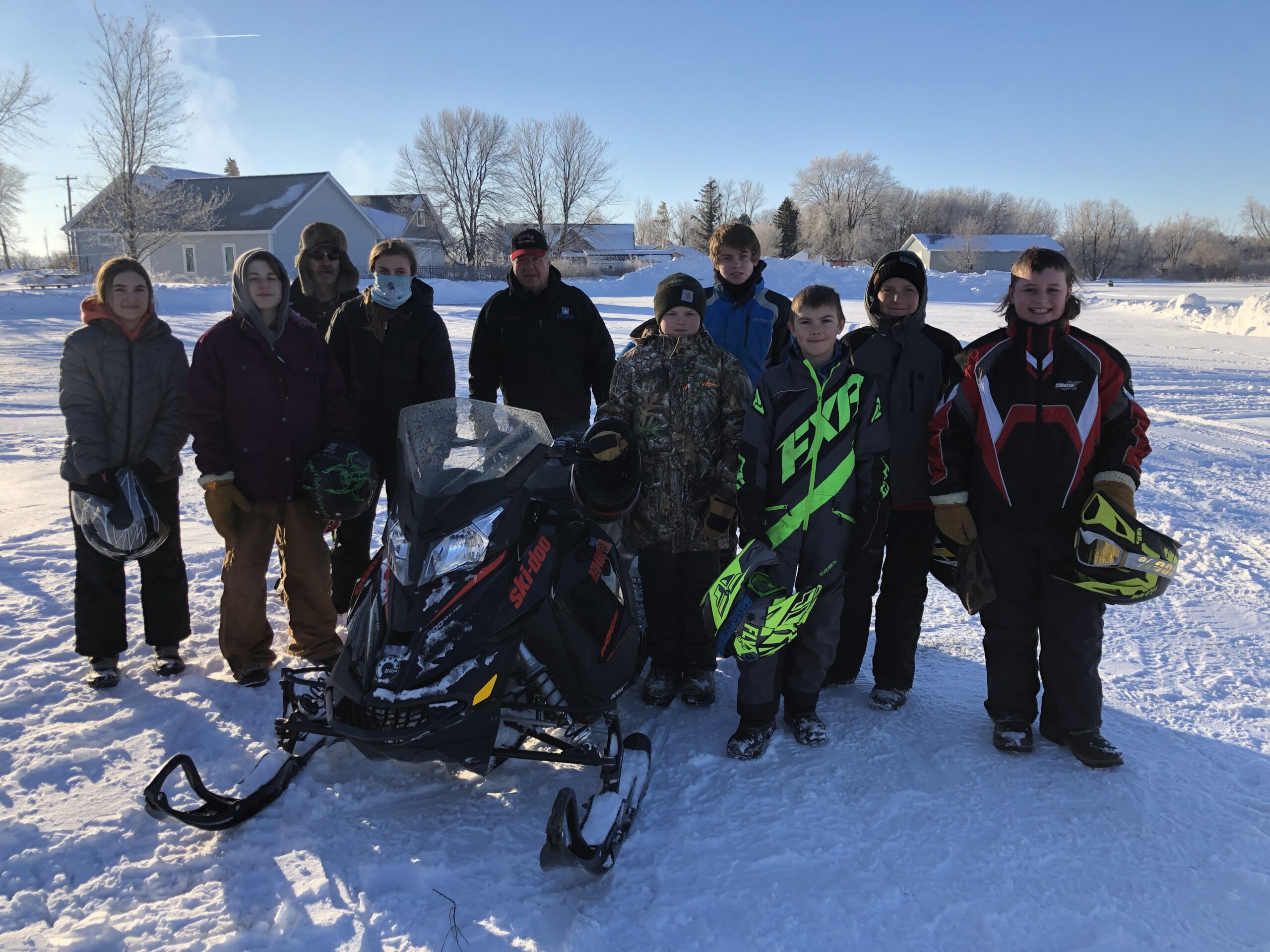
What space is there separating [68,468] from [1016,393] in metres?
4.06

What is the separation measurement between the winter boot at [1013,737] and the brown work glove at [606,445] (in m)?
1.91

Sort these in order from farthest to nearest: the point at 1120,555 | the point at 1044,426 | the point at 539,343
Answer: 1. the point at 539,343
2. the point at 1044,426
3. the point at 1120,555

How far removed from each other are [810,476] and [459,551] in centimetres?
141

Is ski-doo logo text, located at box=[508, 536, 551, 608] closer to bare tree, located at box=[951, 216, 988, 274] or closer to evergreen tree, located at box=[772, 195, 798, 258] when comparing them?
bare tree, located at box=[951, 216, 988, 274]

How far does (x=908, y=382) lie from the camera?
131 inches

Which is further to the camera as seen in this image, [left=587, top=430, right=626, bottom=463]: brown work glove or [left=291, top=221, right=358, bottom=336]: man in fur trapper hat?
[left=291, top=221, right=358, bottom=336]: man in fur trapper hat

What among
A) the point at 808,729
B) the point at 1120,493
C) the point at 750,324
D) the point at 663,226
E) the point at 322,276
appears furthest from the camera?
the point at 663,226

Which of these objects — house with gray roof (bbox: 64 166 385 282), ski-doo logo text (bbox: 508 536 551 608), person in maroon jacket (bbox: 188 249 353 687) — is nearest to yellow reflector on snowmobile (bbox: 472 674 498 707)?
ski-doo logo text (bbox: 508 536 551 608)

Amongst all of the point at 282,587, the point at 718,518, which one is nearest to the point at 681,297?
the point at 718,518

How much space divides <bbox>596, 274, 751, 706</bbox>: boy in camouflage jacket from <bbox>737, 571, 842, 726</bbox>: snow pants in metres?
0.43

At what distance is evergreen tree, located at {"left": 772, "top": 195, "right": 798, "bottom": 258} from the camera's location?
197ft

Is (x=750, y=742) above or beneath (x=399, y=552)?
beneath

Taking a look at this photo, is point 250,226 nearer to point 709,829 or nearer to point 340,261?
point 340,261

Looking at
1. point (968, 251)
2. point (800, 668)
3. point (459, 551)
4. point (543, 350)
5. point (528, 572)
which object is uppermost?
point (968, 251)
